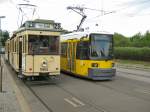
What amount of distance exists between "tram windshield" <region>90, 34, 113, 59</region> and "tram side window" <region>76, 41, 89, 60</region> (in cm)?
42

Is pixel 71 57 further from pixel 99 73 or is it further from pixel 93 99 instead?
pixel 93 99

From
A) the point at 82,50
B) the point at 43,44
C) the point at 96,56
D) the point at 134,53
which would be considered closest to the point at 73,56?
the point at 82,50

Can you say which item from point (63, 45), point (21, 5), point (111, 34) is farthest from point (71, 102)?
point (21, 5)

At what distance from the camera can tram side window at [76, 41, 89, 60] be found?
2117 cm

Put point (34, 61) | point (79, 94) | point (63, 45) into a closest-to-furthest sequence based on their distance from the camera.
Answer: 1. point (79, 94)
2. point (34, 61)
3. point (63, 45)

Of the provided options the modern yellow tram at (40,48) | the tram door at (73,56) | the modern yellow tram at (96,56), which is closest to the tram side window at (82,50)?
the modern yellow tram at (96,56)

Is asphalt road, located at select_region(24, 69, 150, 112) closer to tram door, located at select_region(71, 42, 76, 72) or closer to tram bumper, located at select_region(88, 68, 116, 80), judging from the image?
tram bumper, located at select_region(88, 68, 116, 80)

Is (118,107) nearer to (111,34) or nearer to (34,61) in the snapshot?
(34,61)

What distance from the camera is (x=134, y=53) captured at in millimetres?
64812

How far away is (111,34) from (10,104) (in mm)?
10752

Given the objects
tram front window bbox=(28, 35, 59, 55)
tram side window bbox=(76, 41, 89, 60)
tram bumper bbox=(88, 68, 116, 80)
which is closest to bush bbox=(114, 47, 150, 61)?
tram side window bbox=(76, 41, 89, 60)

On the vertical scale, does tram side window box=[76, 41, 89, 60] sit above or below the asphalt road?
above

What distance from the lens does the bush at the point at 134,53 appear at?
60938mm

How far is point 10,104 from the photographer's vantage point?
1195 cm
